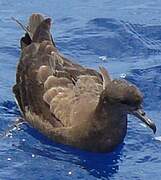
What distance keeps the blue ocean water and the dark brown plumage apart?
0.18 metres

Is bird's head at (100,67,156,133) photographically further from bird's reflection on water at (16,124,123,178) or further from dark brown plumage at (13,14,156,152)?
bird's reflection on water at (16,124,123,178)

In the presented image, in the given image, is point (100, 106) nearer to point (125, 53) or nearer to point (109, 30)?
point (125, 53)

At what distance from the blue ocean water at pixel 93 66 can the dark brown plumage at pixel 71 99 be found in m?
0.18

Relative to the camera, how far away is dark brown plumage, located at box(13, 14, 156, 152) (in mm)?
7684

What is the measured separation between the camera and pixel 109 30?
11055 mm

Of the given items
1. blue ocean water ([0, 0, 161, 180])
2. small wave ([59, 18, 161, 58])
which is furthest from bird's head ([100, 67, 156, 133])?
small wave ([59, 18, 161, 58])

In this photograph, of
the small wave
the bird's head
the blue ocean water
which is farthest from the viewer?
the small wave

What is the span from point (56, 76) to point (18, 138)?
0.72 meters

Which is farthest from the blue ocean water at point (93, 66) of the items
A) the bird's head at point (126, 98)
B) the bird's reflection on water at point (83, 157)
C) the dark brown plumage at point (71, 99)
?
the bird's head at point (126, 98)

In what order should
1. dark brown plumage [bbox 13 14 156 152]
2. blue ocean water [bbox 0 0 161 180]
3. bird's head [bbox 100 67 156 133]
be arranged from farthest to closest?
blue ocean water [bbox 0 0 161 180], dark brown plumage [bbox 13 14 156 152], bird's head [bbox 100 67 156 133]

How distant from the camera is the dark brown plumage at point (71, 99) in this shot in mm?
7684

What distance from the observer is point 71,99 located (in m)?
8.09

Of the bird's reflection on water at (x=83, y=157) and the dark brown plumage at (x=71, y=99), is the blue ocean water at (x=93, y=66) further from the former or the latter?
the dark brown plumage at (x=71, y=99)

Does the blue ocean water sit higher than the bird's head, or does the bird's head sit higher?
the bird's head
